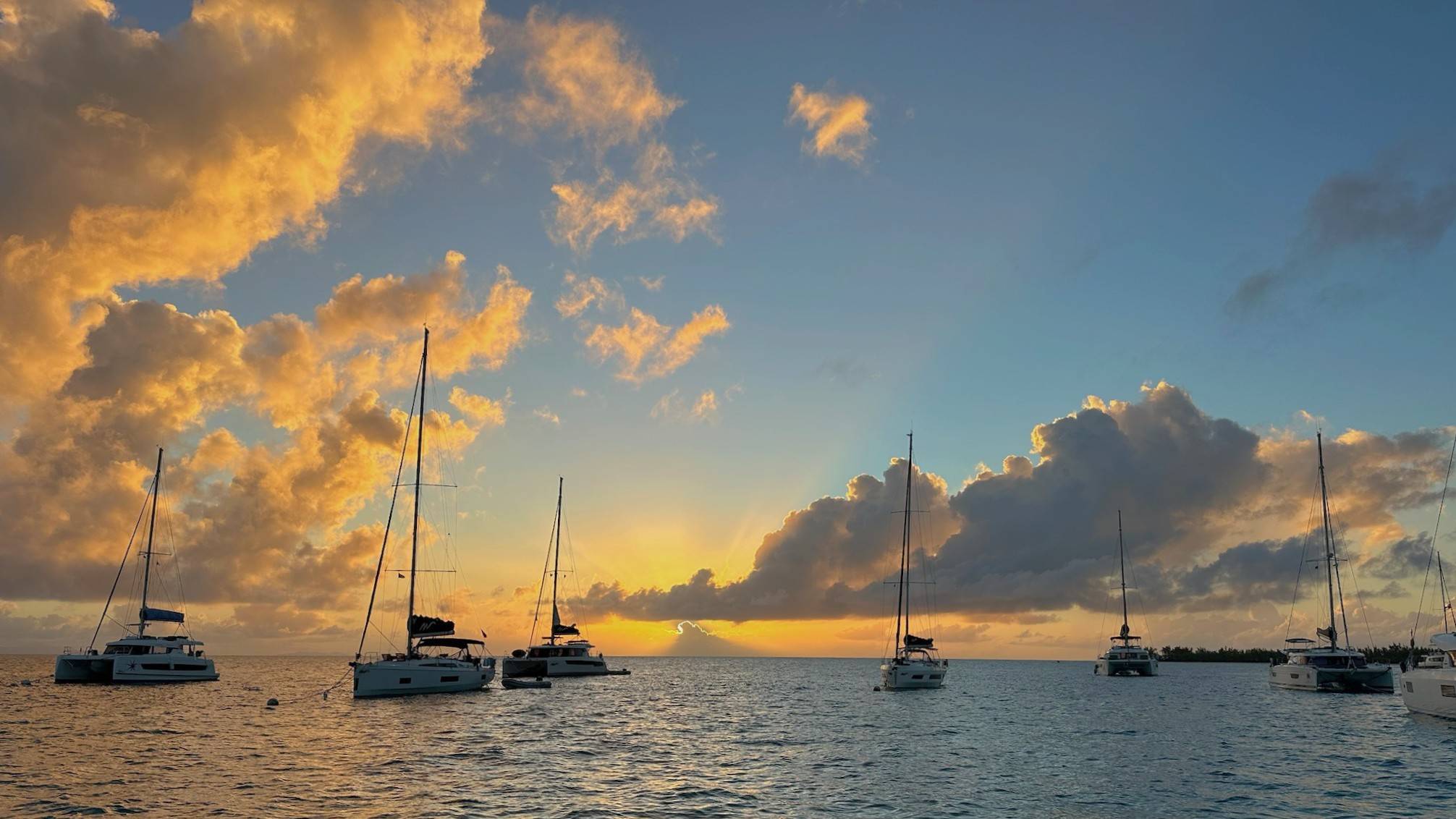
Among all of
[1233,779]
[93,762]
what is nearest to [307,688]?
[93,762]

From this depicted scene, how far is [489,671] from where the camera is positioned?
326ft

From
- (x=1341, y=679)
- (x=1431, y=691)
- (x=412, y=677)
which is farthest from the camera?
(x=1341, y=679)

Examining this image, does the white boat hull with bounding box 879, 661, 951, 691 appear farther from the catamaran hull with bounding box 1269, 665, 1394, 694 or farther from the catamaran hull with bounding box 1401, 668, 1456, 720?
the catamaran hull with bounding box 1269, 665, 1394, 694

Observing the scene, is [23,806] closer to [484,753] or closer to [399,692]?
[484,753]

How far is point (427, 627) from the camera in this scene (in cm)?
8556

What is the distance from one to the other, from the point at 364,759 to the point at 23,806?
15.8 m

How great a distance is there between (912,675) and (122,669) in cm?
9134

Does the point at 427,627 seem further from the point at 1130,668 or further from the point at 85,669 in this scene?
the point at 1130,668

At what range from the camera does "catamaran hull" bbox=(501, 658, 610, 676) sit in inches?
5025

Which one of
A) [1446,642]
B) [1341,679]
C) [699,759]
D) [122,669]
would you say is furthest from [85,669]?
[1341,679]

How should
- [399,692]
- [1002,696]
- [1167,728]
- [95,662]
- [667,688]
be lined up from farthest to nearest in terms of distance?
1. [667,688]
2. [1002,696]
3. [95,662]
4. [399,692]
5. [1167,728]

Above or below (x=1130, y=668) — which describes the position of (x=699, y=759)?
above

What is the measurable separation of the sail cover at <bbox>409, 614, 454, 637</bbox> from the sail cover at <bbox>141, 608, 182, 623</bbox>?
A: 152 ft

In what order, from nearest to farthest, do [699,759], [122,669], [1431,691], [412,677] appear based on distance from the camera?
[699,759]
[1431,691]
[412,677]
[122,669]
